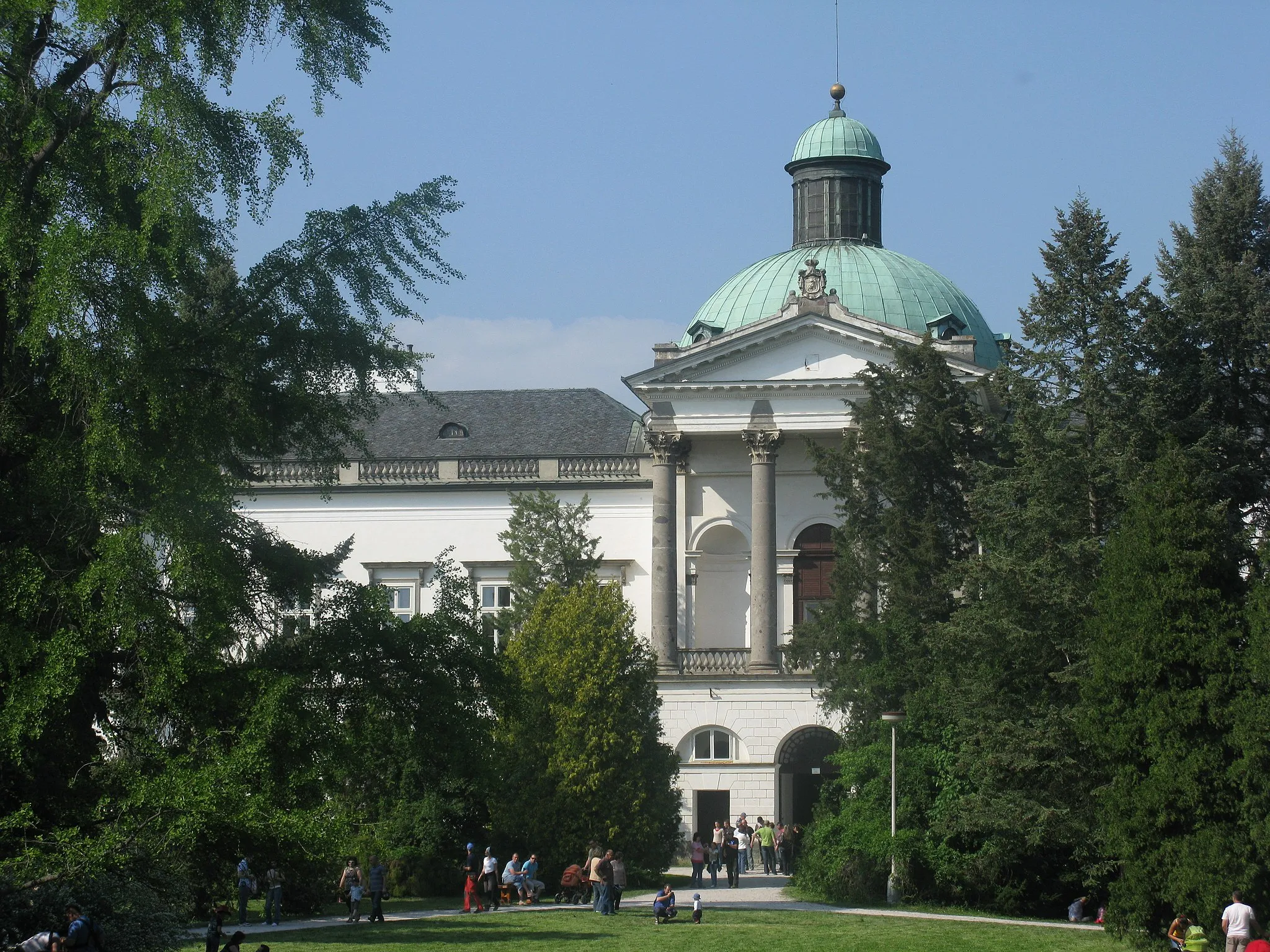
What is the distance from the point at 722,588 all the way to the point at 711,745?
6.43m

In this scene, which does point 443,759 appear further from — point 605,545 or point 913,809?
point 605,545

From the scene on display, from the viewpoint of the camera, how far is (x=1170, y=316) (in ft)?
109

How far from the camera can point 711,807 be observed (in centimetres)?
4850

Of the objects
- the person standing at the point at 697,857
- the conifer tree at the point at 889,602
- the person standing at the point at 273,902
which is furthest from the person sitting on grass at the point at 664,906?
the person standing at the point at 697,857

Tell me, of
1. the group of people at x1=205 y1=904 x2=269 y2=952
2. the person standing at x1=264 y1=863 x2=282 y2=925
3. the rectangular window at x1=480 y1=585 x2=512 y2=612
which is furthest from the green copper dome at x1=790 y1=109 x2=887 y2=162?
the group of people at x1=205 y1=904 x2=269 y2=952

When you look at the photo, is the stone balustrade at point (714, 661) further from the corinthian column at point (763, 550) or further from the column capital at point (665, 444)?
the column capital at point (665, 444)

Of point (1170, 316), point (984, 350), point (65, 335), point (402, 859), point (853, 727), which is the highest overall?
point (984, 350)

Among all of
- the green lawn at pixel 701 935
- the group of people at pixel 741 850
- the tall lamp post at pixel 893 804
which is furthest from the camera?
the group of people at pixel 741 850

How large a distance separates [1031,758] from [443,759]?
39.7ft

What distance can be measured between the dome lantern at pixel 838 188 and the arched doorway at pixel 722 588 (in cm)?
1109

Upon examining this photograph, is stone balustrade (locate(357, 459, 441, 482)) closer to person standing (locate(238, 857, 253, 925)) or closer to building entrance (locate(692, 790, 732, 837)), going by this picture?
building entrance (locate(692, 790, 732, 837))

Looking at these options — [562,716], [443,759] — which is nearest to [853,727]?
[562,716]

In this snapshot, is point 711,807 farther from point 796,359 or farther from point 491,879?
point 491,879

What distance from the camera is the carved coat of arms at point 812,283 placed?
49656 mm
